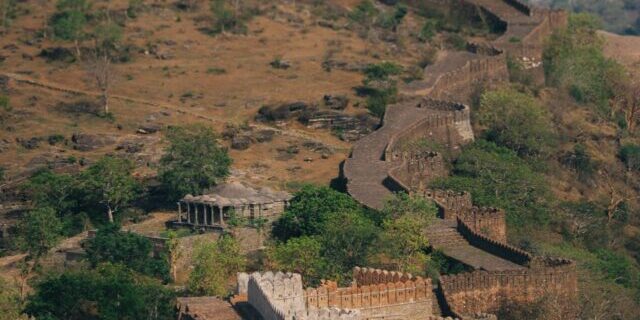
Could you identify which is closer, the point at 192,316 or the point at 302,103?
the point at 192,316

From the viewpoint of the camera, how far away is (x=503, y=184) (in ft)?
315

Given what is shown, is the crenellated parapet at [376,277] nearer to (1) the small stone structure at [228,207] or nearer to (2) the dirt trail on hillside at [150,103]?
(1) the small stone structure at [228,207]

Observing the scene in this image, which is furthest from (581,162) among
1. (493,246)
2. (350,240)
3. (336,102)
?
(350,240)

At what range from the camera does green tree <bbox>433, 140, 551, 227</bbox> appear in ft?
303

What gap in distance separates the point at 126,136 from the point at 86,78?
45.2 feet

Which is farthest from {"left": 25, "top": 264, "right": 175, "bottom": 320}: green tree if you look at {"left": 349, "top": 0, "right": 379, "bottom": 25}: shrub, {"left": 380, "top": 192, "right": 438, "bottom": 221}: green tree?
{"left": 349, "top": 0, "right": 379, "bottom": 25}: shrub

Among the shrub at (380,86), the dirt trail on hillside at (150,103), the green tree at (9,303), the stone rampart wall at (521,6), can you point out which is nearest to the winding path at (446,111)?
the stone rampart wall at (521,6)

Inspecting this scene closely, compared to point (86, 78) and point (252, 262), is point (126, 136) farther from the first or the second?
point (252, 262)

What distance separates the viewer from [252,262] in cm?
8256

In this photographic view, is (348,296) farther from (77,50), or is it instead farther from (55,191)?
(77,50)

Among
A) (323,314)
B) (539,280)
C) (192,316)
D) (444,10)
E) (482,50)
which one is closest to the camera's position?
(323,314)

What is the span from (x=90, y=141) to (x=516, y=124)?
20.7 metres

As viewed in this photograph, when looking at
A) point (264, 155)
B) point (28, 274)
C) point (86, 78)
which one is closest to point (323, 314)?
point (28, 274)

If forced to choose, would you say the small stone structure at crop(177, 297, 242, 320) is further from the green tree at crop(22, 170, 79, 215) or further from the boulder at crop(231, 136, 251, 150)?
the boulder at crop(231, 136, 251, 150)
